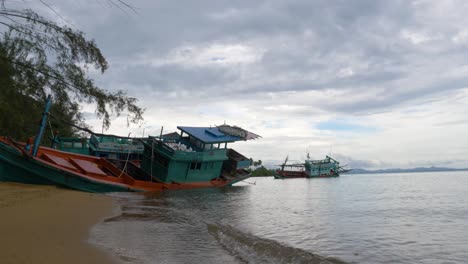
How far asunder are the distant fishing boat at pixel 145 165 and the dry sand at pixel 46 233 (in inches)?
124

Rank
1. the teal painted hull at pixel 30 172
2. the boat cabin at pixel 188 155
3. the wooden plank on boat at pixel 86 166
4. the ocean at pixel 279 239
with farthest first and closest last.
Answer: the boat cabin at pixel 188 155 < the wooden plank on boat at pixel 86 166 < the teal painted hull at pixel 30 172 < the ocean at pixel 279 239

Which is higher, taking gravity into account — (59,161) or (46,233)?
(59,161)

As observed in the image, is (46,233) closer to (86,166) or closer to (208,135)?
(86,166)

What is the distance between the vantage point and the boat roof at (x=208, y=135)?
26.9 meters

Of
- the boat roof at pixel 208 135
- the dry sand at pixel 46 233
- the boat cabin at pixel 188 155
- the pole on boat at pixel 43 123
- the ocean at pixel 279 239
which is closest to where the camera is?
the dry sand at pixel 46 233

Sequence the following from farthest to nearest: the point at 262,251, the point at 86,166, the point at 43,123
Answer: the point at 86,166 < the point at 43,123 < the point at 262,251

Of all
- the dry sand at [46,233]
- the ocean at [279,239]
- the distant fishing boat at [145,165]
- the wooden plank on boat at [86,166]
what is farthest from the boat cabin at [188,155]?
the dry sand at [46,233]

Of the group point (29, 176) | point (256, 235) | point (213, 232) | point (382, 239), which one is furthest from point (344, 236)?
point (29, 176)

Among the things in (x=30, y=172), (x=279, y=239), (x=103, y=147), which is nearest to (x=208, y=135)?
(x=103, y=147)

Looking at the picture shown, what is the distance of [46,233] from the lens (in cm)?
561

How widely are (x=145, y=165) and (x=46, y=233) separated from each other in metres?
18.8

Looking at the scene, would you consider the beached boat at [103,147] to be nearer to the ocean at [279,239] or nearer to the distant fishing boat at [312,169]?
the ocean at [279,239]

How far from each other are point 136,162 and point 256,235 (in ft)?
63.0

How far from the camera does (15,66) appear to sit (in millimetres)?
8156
